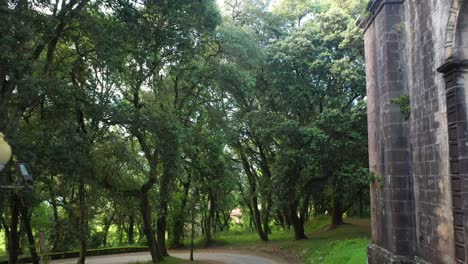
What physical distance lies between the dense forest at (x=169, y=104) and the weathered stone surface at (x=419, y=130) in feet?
19.8

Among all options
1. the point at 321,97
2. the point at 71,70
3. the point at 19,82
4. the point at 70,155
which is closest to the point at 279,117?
the point at 321,97

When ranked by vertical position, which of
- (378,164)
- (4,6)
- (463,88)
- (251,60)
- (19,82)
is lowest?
(378,164)

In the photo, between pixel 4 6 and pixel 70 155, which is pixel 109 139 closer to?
pixel 70 155

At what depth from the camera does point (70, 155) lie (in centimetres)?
1116

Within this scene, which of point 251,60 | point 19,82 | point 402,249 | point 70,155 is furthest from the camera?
point 251,60

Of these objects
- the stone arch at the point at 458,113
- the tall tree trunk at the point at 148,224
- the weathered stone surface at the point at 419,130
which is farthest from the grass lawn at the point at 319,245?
the stone arch at the point at 458,113

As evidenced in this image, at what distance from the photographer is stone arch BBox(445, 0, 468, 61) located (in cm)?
682

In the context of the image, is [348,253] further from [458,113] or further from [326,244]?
[458,113]

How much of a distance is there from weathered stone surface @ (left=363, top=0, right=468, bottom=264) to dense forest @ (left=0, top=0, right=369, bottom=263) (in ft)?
19.8

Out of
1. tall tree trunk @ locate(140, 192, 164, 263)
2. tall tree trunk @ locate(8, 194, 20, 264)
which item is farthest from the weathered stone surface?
tall tree trunk @ locate(8, 194, 20, 264)

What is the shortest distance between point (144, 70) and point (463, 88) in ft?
34.7

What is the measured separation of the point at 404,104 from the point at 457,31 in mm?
2243

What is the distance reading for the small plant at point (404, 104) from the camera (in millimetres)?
8828

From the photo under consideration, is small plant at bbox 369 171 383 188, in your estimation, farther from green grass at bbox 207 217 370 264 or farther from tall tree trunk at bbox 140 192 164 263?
tall tree trunk at bbox 140 192 164 263
